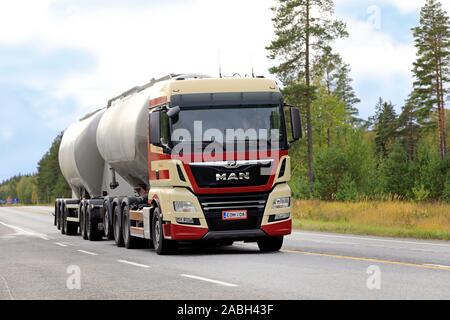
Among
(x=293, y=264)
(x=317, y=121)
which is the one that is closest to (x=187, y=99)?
(x=293, y=264)

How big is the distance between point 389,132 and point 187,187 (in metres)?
107

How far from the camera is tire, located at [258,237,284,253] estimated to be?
18.7m

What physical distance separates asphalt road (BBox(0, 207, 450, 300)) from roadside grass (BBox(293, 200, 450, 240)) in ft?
17.3

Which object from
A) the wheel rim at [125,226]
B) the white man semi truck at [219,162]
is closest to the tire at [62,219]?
the wheel rim at [125,226]

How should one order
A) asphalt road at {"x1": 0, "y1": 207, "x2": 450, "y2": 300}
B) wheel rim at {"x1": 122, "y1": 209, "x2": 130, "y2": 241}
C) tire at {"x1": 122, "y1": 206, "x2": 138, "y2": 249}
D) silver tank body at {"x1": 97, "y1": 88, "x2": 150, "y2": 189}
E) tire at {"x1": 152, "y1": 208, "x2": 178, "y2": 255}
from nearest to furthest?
1. asphalt road at {"x1": 0, "y1": 207, "x2": 450, "y2": 300}
2. tire at {"x1": 152, "y1": 208, "x2": 178, "y2": 255}
3. silver tank body at {"x1": 97, "y1": 88, "x2": 150, "y2": 189}
4. tire at {"x1": 122, "y1": 206, "x2": 138, "y2": 249}
5. wheel rim at {"x1": 122, "y1": 209, "x2": 130, "y2": 241}

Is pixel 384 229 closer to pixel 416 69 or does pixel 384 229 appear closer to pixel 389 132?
pixel 416 69

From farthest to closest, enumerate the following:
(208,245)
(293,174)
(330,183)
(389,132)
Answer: (389,132) → (293,174) → (330,183) → (208,245)

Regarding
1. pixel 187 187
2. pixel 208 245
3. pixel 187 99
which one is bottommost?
pixel 208 245

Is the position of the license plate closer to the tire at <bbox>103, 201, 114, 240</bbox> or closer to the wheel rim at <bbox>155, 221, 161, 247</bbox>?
the wheel rim at <bbox>155, 221, 161, 247</bbox>

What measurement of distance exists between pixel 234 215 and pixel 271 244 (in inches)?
69.4

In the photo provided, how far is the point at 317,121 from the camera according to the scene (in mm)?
88938

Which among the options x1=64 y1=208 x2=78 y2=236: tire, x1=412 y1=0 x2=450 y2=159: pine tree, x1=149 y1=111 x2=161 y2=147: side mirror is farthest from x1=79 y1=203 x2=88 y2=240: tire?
x1=412 y1=0 x2=450 y2=159: pine tree

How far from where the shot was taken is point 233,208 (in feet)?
57.5

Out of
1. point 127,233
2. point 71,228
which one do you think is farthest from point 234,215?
point 71,228
